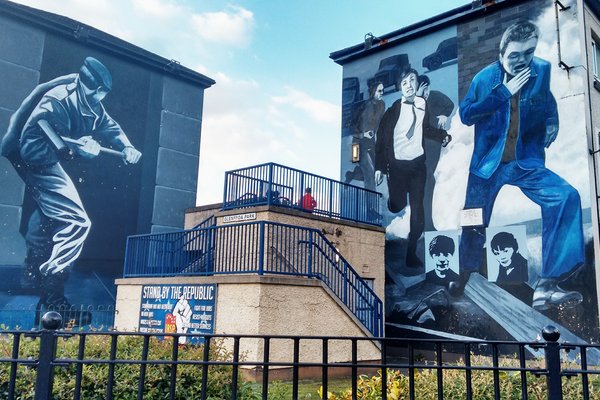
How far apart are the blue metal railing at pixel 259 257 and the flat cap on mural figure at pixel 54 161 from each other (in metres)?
3.04

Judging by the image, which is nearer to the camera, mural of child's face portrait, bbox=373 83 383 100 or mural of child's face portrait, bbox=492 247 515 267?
mural of child's face portrait, bbox=492 247 515 267

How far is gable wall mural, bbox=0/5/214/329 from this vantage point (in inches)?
609

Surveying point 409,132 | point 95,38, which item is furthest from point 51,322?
point 95,38


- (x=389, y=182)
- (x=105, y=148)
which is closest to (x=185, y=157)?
(x=105, y=148)

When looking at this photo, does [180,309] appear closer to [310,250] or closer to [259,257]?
[259,257]

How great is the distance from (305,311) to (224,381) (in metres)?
5.43

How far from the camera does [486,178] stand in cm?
1414

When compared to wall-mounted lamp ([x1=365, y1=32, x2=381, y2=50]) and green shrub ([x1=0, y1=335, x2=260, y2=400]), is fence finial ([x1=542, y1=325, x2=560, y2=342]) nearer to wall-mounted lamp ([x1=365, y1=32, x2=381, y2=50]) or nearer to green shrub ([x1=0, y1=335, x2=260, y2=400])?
green shrub ([x1=0, y1=335, x2=260, y2=400])

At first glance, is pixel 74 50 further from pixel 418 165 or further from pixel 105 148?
pixel 418 165

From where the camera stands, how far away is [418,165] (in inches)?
623

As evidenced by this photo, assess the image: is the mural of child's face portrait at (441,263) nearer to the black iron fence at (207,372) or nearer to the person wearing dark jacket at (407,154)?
the person wearing dark jacket at (407,154)

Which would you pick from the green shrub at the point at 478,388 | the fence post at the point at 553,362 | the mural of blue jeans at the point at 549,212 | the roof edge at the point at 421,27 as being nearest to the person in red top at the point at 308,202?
the mural of blue jeans at the point at 549,212

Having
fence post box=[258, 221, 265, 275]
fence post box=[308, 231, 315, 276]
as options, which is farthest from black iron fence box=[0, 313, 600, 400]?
fence post box=[308, 231, 315, 276]

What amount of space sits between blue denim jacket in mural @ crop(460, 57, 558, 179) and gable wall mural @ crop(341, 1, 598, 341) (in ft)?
0.09
